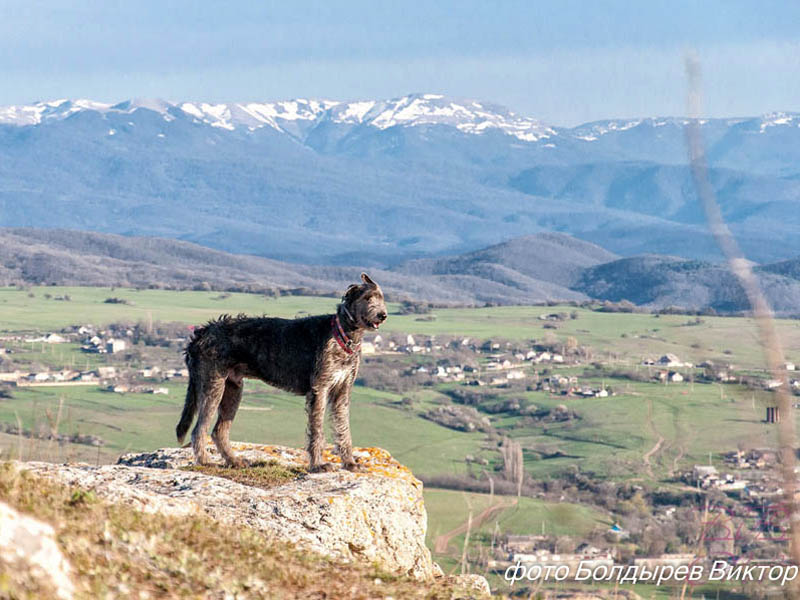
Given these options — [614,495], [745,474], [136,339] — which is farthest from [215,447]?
[136,339]

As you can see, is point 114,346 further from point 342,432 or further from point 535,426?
point 342,432

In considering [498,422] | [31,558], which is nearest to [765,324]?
[31,558]

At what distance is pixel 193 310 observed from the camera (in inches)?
5817

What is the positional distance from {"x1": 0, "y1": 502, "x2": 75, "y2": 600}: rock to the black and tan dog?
8.17m

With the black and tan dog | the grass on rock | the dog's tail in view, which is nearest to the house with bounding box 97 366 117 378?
the dog's tail

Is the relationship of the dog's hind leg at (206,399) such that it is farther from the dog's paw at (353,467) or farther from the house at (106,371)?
the house at (106,371)

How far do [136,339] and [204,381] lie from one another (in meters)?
116

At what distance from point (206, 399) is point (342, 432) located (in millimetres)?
1983

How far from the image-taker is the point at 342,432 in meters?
14.6

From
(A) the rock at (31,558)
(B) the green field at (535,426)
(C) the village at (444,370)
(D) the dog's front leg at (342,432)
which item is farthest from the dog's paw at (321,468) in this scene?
(C) the village at (444,370)

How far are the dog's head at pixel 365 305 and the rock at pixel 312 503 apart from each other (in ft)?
6.61

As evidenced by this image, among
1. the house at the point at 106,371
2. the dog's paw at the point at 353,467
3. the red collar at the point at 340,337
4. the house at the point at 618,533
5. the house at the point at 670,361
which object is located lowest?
the house at the point at 106,371

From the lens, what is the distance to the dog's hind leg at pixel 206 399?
15.0m

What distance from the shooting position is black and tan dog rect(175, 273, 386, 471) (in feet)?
47.3
